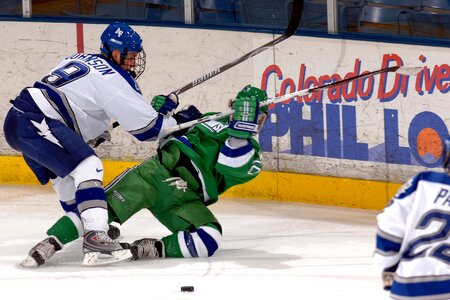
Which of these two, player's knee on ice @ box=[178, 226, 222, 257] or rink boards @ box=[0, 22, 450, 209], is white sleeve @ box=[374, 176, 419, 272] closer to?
player's knee on ice @ box=[178, 226, 222, 257]

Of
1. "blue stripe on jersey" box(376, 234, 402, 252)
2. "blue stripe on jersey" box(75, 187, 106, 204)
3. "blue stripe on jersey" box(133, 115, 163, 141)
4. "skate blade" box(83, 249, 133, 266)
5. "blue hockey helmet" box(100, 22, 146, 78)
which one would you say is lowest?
"skate blade" box(83, 249, 133, 266)

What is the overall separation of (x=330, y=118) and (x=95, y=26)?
140 centimetres

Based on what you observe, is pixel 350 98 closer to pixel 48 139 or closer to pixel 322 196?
pixel 322 196

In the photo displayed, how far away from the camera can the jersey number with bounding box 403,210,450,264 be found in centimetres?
319

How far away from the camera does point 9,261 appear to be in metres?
5.29

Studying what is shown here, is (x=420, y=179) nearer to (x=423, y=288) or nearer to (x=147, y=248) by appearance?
(x=423, y=288)

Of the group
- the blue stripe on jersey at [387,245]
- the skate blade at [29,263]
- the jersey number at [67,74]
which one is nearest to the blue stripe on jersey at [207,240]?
the skate blade at [29,263]

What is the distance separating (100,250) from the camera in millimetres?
5047

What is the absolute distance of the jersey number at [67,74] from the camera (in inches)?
204

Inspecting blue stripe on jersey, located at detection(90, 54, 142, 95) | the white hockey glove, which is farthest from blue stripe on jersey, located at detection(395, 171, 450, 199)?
the white hockey glove

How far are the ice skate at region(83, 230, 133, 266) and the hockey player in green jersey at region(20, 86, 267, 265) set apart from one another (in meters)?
0.13

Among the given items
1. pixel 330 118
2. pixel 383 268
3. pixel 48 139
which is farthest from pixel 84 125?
pixel 383 268

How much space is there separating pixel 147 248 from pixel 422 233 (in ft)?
7.12

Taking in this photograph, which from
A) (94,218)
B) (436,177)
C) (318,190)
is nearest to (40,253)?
(94,218)
